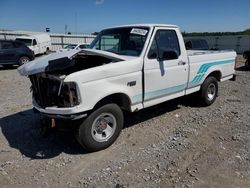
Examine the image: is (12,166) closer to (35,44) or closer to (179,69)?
(179,69)

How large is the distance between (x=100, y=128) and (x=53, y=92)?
3.37 feet

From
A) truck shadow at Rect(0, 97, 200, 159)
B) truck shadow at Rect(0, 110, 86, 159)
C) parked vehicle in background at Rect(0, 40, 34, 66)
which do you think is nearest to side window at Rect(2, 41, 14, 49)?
parked vehicle in background at Rect(0, 40, 34, 66)

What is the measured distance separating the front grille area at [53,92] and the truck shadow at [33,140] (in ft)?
2.73

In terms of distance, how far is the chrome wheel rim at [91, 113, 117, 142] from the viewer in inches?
179

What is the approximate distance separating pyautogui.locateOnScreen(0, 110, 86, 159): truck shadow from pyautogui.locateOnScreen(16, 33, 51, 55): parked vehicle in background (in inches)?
749

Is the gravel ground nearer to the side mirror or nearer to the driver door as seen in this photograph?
the driver door

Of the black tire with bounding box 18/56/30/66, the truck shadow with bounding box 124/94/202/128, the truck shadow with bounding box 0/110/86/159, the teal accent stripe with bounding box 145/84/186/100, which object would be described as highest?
the teal accent stripe with bounding box 145/84/186/100

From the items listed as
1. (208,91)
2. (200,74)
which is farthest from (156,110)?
(208,91)

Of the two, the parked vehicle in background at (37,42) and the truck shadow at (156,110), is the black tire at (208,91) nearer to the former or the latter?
the truck shadow at (156,110)

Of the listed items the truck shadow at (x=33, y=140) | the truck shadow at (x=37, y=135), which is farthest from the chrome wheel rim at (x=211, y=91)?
the truck shadow at (x=33, y=140)

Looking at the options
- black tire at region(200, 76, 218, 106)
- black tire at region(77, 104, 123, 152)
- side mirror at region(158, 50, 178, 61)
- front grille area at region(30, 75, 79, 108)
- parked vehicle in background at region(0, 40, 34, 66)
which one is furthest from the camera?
parked vehicle in background at region(0, 40, 34, 66)

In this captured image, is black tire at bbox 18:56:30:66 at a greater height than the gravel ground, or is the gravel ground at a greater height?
black tire at bbox 18:56:30:66

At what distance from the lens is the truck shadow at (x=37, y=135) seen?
15.5 feet

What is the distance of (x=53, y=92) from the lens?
445 cm
